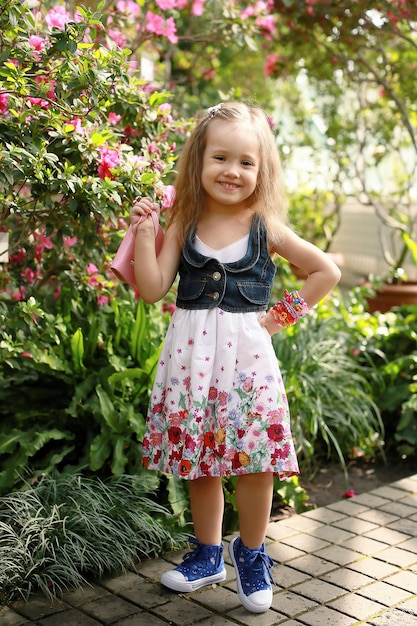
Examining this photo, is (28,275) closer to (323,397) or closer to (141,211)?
(141,211)

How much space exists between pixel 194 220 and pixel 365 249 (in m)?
8.98

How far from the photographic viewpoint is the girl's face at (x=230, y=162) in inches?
111

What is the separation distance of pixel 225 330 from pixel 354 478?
1917 millimetres

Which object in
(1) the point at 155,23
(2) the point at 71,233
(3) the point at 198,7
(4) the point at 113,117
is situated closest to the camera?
(2) the point at 71,233

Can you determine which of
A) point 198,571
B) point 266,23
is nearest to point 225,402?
point 198,571

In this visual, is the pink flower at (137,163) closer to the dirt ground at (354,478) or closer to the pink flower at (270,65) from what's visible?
the dirt ground at (354,478)

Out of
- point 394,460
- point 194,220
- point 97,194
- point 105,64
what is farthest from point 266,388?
point 394,460

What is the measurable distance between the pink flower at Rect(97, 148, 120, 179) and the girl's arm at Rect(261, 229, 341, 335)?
69cm

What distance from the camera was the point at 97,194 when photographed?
119 inches

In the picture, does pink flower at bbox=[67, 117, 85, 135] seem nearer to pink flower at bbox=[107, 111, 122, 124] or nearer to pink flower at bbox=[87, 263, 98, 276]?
pink flower at bbox=[107, 111, 122, 124]

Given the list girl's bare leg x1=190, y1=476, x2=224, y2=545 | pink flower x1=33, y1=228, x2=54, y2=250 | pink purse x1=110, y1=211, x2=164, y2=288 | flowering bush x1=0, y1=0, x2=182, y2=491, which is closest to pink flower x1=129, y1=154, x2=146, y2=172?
flowering bush x1=0, y1=0, x2=182, y2=491

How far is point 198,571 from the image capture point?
2959mm

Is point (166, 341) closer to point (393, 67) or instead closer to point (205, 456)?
point (205, 456)

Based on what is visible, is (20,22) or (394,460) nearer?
(20,22)
